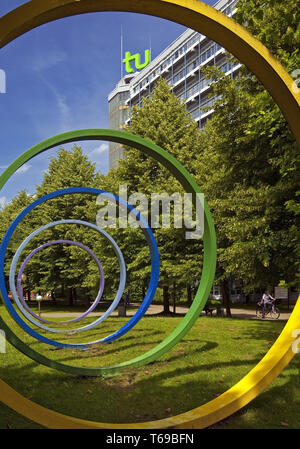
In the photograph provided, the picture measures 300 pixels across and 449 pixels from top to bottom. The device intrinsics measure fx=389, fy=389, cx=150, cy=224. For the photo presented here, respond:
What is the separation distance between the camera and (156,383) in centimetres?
688

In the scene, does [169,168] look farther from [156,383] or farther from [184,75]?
[184,75]

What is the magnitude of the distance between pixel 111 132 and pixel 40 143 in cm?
122

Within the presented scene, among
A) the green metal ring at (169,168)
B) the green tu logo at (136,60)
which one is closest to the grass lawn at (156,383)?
the green metal ring at (169,168)

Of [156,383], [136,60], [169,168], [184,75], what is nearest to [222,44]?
[169,168]

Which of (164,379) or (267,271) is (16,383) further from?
(267,271)

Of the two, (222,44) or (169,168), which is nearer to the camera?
(222,44)

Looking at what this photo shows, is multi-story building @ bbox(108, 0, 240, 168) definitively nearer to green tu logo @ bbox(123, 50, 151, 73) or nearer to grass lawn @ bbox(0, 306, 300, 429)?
green tu logo @ bbox(123, 50, 151, 73)

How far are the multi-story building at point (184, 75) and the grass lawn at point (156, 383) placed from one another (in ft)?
132

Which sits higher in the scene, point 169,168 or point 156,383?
point 169,168

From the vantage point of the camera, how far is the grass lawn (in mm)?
5379

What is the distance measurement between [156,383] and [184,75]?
59.7 meters

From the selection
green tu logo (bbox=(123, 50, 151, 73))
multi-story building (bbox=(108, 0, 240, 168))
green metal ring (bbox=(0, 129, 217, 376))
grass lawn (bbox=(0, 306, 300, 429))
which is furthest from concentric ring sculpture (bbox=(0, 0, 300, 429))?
green tu logo (bbox=(123, 50, 151, 73))

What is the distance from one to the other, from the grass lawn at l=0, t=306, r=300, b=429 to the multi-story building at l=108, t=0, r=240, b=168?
132ft

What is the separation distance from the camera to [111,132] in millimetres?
6742
